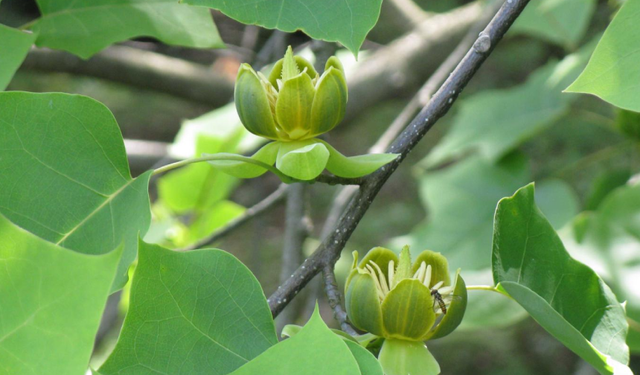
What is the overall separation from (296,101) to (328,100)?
0.09 feet

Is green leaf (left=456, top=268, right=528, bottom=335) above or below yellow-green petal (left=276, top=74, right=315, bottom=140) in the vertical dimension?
below

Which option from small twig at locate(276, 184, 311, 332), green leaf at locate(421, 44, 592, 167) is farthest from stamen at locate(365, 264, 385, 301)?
green leaf at locate(421, 44, 592, 167)

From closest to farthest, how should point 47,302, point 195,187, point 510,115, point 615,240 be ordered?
point 47,302 → point 615,240 → point 195,187 → point 510,115

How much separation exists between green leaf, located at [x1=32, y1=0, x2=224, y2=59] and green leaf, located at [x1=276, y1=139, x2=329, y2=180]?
0.83 feet

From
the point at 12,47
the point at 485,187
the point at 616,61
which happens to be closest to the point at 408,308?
the point at 616,61

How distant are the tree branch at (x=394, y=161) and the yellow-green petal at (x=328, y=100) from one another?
0.06m

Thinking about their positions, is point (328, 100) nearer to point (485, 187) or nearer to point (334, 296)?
point (334, 296)

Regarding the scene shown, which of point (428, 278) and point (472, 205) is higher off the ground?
point (428, 278)

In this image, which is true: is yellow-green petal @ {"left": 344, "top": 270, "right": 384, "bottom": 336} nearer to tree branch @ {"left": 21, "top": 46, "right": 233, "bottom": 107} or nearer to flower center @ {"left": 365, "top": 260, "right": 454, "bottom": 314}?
flower center @ {"left": 365, "top": 260, "right": 454, "bottom": 314}

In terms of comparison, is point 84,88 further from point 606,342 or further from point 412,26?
point 606,342

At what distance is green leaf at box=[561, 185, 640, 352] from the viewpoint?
4.07 ft

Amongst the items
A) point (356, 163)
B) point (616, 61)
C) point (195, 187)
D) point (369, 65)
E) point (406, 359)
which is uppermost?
point (616, 61)

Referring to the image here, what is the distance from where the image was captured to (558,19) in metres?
1.60

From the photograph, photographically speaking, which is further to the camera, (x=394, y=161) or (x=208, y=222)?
(x=208, y=222)
